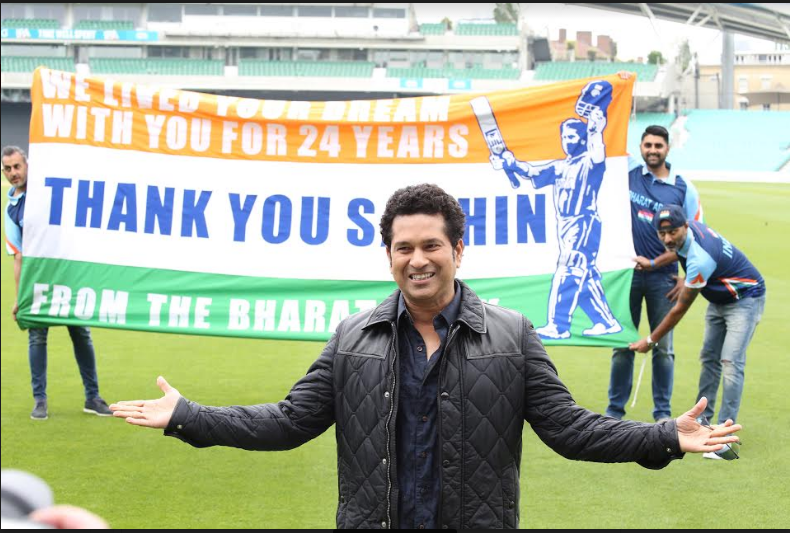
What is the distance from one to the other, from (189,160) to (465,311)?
13.8ft

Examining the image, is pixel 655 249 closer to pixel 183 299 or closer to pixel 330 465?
pixel 330 465

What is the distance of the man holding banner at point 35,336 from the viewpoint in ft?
22.6

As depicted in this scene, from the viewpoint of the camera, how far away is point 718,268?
590 cm

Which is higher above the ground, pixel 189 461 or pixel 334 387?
pixel 334 387

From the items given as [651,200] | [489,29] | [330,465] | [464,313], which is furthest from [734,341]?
[489,29]

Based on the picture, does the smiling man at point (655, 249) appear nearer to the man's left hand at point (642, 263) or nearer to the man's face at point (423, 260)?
the man's left hand at point (642, 263)

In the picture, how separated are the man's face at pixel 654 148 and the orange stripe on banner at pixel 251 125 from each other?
2.60ft

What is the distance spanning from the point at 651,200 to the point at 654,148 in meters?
0.32

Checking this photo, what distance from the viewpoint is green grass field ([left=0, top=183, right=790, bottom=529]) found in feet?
16.8

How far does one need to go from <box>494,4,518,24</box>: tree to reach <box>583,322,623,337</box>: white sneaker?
4747 centimetres

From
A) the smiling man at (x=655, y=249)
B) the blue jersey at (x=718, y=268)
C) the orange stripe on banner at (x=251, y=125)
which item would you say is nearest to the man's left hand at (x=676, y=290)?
the smiling man at (x=655, y=249)

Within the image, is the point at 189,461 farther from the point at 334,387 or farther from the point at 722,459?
the point at 334,387

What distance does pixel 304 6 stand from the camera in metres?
51.5

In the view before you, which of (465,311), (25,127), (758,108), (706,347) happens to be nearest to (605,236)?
(706,347)
